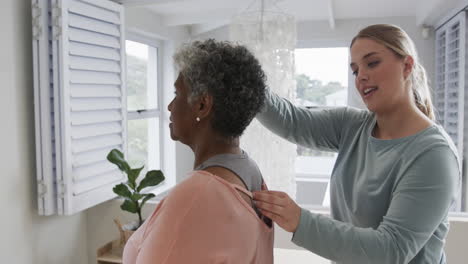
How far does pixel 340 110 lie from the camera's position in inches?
54.4

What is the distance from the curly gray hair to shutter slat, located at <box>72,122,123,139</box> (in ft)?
4.33

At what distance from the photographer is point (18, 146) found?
1.92 meters

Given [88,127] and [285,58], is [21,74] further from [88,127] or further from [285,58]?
[285,58]

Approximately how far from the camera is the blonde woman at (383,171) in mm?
960

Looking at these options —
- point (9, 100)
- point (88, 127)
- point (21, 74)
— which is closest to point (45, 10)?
point (21, 74)

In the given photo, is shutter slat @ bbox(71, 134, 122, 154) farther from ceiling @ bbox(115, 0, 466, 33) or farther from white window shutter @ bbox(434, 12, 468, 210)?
white window shutter @ bbox(434, 12, 468, 210)

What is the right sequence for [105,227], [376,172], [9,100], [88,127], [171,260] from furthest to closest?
[105,227] < [88,127] < [9,100] < [376,172] < [171,260]

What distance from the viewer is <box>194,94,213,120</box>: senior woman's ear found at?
2.91ft

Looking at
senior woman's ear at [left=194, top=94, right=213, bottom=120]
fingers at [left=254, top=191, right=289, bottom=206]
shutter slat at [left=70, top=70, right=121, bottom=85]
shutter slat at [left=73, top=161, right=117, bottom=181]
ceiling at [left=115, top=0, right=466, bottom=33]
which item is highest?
ceiling at [left=115, top=0, right=466, bottom=33]

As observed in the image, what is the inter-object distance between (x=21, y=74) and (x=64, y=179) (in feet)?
1.79

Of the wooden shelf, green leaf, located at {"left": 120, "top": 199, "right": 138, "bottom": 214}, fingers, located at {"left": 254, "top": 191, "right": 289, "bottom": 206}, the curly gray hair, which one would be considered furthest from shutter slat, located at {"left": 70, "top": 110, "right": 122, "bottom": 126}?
fingers, located at {"left": 254, "top": 191, "right": 289, "bottom": 206}

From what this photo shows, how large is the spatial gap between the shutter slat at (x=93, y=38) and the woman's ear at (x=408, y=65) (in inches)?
61.6

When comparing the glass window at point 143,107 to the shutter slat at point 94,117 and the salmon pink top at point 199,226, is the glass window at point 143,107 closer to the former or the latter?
the shutter slat at point 94,117

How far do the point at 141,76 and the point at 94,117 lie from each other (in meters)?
1.59
